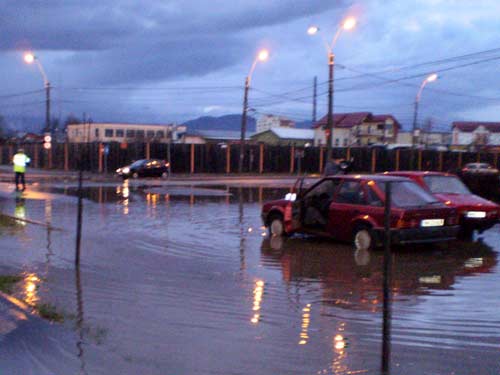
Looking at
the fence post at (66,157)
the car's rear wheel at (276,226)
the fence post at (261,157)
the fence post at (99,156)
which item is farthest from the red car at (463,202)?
the fence post at (66,157)

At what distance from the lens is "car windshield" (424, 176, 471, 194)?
1502 centimetres

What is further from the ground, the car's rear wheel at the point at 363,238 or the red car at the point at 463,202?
the red car at the point at 463,202

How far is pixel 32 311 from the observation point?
763 centimetres

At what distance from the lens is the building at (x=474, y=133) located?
86.4 meters

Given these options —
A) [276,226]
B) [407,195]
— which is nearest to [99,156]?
[276,226]

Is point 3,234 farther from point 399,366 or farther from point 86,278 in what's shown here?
point 399,366

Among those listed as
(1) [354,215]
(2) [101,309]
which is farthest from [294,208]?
(2) [101,309]

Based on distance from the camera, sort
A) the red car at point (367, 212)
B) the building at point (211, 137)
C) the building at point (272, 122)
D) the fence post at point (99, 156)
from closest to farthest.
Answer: the red car at point (367, 212) → the fence post at point (99, 156) → the building at point (211, 137) → the building at point (272, 122)

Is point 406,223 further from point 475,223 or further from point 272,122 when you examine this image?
point 272,122

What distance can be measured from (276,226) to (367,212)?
2.76 metres

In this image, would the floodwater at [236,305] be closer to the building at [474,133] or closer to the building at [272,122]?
the building at [474,133]

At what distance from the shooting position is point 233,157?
183 feet

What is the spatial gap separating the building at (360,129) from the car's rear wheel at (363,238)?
74.5 m

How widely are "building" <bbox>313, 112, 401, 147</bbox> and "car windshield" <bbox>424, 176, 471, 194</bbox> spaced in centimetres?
7145
